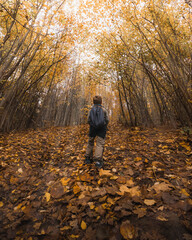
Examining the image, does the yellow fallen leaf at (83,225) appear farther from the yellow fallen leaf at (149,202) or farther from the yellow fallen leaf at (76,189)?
the yellow fallen leaf at (149,202)

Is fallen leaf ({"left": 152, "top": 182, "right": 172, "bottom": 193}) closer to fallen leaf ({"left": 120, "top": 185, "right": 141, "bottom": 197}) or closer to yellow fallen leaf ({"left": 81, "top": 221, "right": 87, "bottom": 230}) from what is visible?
fallen leaf ({"left": 120, "top": 185, "right": 141, "bottom": 197})

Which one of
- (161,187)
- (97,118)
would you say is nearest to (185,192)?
(161,187)

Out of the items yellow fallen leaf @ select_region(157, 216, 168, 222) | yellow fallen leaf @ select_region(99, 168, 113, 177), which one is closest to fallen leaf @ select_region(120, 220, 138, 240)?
yellow fallen leaf @ select_region(157, 216, 168, 222)

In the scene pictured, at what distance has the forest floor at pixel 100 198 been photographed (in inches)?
49.5

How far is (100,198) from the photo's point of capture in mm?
1716

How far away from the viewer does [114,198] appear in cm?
167

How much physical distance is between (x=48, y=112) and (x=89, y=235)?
30.0ft

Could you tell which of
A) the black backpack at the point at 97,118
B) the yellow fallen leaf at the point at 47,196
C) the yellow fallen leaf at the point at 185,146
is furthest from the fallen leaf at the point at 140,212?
the yellow fallen leaf at the point at 185,146

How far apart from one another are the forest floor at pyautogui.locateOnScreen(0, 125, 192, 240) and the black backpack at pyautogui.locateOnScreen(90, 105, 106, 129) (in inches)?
37.0

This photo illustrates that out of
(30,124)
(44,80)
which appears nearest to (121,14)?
(44,80)

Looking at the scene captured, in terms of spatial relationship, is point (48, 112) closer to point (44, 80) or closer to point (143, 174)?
point (44, 80)

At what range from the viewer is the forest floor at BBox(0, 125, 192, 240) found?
126 cm

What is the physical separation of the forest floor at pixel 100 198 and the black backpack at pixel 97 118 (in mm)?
940

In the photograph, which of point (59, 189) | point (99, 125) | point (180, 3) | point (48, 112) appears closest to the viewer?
point (59, 189)
